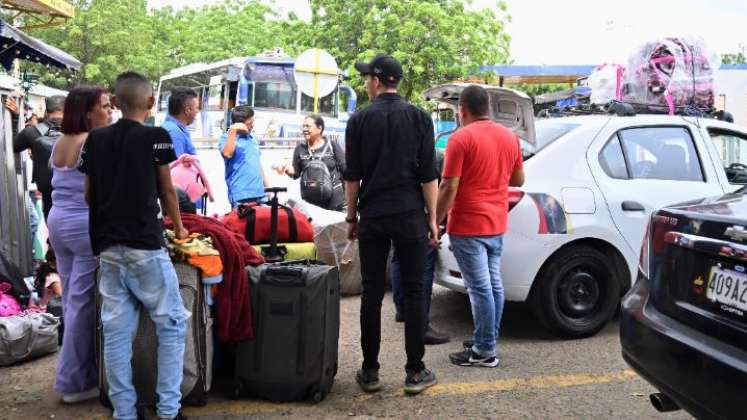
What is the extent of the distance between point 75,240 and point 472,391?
7.76 feet

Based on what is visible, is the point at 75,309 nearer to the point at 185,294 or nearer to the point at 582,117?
the point at 185,294

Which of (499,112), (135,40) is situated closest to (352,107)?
(499,112)

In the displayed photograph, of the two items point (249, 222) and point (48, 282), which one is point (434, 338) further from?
point (48, 282)

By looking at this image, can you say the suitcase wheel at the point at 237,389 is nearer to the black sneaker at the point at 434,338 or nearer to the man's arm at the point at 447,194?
the man's arm at the point at 447,194

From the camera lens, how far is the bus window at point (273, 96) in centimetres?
1872

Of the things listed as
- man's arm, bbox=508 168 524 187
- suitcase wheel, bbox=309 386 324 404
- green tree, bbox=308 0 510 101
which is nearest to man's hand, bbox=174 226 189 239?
suitcase wheel, bbox=309 386 324 404

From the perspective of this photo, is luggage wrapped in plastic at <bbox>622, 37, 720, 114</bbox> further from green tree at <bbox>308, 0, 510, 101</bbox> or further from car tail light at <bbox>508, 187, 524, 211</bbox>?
green tree at <bbox>308, 0, 510, 101</bbox>

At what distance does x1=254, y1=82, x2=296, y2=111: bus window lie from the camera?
1872cm

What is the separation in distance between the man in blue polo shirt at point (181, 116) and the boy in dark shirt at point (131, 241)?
72.5 inches

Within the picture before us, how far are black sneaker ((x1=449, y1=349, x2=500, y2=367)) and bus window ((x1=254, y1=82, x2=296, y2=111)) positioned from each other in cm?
1463

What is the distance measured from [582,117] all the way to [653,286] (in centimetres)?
259

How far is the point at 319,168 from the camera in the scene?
7113 mm

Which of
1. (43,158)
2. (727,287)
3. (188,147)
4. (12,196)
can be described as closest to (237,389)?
(188,147)

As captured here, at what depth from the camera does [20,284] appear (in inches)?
221
